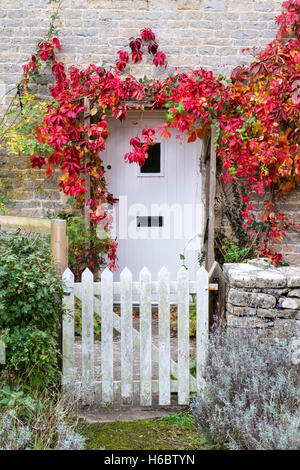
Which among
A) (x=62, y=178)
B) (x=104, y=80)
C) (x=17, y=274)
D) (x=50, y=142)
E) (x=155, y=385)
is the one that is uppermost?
(x=104, y=80)

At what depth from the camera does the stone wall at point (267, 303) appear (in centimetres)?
334

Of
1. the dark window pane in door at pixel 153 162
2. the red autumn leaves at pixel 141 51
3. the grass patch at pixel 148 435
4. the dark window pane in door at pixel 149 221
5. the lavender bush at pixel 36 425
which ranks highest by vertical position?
the red autumn leaves at pixel 141 51

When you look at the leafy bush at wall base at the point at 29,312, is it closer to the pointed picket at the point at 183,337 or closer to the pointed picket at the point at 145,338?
the pointed picket at the point at 145,338

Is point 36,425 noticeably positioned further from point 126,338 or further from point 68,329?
point 126,338

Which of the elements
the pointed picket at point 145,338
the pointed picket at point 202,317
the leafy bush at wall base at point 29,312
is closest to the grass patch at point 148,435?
the pointed picket at point 145,338

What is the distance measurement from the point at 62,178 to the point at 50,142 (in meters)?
0.44

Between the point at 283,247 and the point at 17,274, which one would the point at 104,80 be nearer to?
the point at 283,247

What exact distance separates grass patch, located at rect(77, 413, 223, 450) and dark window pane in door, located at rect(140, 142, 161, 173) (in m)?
3.74

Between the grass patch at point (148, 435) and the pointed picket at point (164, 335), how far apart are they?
178mm

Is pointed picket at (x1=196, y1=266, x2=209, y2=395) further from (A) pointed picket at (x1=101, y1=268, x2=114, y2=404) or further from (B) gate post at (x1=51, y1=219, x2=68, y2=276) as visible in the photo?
(B) gate post at (x1=51, y1=219, x2=68, y2=276)

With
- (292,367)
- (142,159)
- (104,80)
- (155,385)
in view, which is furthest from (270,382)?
(104,80)

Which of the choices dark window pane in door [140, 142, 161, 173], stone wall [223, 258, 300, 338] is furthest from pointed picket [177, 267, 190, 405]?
dark window pane in door [140, 142, 161, 173]

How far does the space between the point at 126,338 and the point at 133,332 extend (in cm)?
8

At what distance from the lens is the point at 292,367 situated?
3.23 metres
